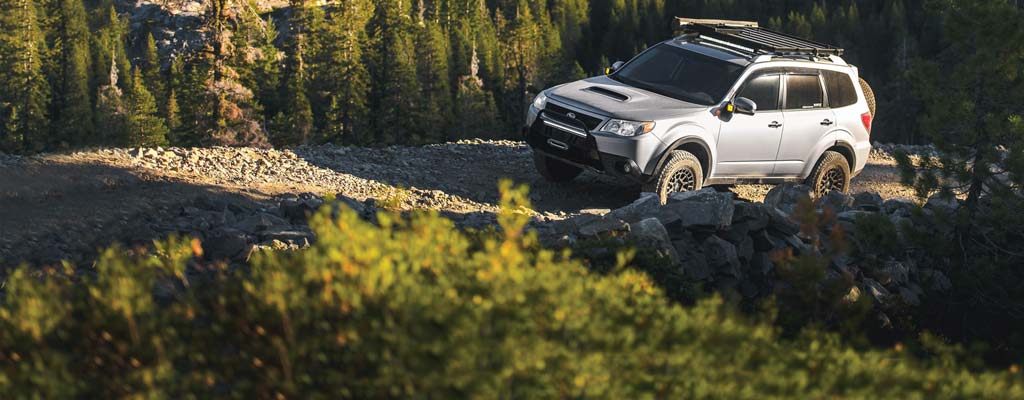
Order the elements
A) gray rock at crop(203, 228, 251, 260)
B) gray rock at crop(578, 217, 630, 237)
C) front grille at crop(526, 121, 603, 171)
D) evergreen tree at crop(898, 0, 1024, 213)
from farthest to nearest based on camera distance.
Answer: front grille at crop(526, 121, 603, 171) < evergreen tree at crop(898, 0, 1024, 213) < gray rock at crop(578, 217, 630, 237) < gray rock at crop(203, 228, 251, 260)

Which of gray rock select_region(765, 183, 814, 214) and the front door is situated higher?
the front door

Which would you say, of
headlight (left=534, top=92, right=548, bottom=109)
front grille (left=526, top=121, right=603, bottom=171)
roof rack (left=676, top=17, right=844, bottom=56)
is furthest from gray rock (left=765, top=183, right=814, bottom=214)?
headlight (left=534, top=92, right=548, bottom=109)

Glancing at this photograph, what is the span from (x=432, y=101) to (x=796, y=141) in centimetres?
7036

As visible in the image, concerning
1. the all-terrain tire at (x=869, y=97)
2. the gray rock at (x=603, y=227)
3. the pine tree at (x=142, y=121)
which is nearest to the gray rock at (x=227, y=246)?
the gray rock at (x=603, y=227)

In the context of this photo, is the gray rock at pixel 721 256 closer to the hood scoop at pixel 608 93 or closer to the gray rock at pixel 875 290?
the gray rock at pixel 875 290

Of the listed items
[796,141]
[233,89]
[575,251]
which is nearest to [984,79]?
[796,141]

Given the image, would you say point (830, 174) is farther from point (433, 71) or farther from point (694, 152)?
point (433, 71)

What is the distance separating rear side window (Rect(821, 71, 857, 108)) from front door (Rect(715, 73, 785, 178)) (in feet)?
2.95

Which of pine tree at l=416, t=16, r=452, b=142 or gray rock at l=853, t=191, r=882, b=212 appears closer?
gray rock at l=853, t=191, r=882, b=212

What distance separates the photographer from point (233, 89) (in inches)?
2251

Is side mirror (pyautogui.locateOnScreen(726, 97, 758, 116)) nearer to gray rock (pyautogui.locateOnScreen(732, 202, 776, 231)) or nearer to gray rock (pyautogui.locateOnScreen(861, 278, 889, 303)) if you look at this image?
gray rock (pyautogui.locateOnScreen(732, 202, 776, 231))

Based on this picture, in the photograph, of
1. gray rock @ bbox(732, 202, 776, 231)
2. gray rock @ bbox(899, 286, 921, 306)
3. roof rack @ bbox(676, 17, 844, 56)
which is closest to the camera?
gray rock @ bbox(899, 286, 921, 306)

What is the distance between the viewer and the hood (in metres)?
12.2

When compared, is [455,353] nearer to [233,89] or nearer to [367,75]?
[233,89]
